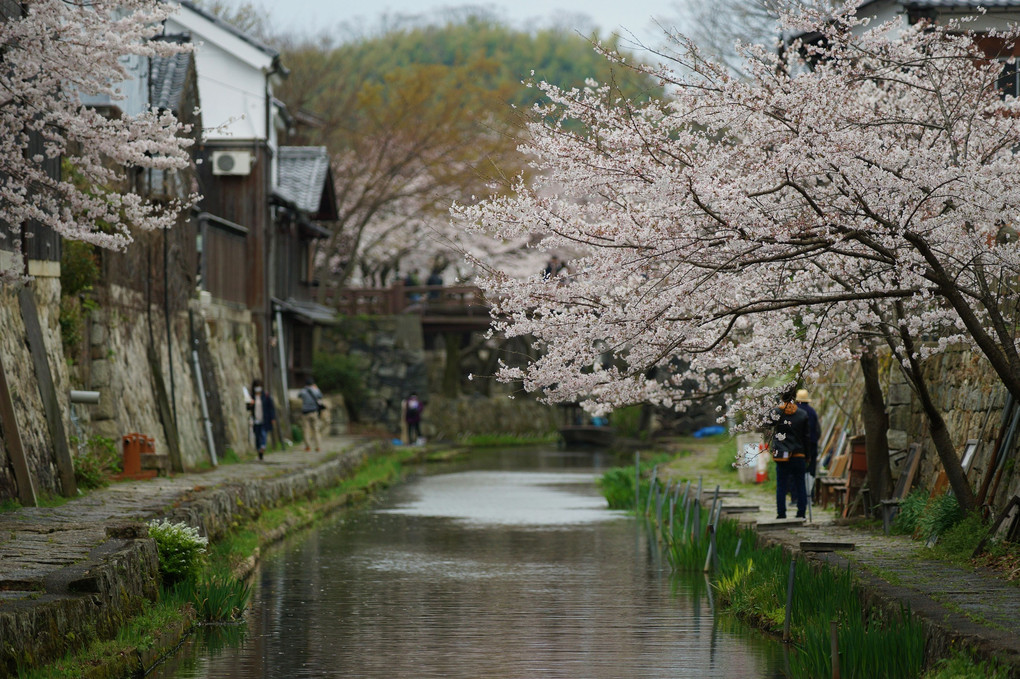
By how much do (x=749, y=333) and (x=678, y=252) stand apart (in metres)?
5.44

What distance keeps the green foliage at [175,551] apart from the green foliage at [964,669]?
7.43 metres

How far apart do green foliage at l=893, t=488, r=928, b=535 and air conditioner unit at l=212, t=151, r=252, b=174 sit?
2241cm

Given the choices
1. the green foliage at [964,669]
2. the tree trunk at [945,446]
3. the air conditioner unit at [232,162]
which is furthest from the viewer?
the air conditioner unit at [232,162]

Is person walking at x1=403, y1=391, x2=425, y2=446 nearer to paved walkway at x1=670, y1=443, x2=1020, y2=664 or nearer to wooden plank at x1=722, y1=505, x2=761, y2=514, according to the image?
wooden plank at x1=722, y1=505, x2=761, y2=514

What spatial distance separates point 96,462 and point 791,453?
397 inches

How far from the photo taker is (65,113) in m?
15.6

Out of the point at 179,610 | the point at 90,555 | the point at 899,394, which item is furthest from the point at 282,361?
the point at 90,555

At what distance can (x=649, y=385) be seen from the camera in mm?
13641

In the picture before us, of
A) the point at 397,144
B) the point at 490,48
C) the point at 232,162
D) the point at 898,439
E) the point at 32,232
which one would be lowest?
the point at 898,439

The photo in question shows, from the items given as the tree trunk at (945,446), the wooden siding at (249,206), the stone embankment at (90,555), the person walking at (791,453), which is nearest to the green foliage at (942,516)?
the tree trunk at (945,446)

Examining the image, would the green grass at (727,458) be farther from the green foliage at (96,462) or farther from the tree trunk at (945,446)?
the tree trunk at (945,446)

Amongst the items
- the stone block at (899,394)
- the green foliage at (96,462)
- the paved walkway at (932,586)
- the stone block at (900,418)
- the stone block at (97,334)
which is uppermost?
the stone block at (97,334)

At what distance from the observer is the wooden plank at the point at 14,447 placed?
15.4 metres

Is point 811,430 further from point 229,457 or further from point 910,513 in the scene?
point 229,457
